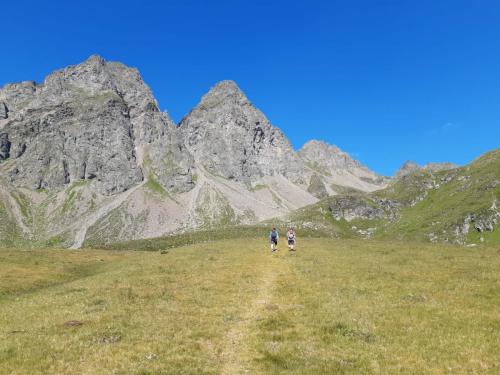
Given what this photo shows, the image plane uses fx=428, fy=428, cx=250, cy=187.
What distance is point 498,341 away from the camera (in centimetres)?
1869

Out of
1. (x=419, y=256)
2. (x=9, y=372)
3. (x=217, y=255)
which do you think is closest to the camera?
(x=9, y=372)

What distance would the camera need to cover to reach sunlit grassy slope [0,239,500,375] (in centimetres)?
1792

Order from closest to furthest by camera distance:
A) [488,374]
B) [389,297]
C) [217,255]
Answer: [488,374]
[389,297]
[217,255]

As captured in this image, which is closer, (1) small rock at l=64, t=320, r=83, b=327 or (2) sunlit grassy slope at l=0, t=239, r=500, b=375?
(2) sunlit grassy slope at l=0, t=239, r=500, b=375

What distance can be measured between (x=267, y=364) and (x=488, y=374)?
27.4ft

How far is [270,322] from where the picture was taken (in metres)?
23.8

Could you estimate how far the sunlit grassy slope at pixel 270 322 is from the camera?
17922 millimetres

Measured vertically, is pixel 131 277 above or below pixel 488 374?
above

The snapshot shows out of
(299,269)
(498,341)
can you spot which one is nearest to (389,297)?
(498,341)

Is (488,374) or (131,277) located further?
(131,277)

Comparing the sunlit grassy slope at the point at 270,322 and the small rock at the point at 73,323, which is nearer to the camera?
the sunlit grassy slope at the point at 270,322

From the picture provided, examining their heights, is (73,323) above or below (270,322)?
above

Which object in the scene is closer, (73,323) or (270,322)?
(270,322)

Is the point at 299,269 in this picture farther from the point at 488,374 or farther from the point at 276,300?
the point at 488,374
